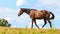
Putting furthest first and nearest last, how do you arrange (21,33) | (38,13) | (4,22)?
(4,22), (38,13), (21,33)

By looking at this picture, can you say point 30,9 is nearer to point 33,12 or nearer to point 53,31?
point 33,12

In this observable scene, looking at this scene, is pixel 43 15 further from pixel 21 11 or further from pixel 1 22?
pixel 1 22

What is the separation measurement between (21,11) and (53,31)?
51.3ft

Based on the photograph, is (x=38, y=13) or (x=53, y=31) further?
(x=38, y=13)

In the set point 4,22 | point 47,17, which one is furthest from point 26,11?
point 4,22

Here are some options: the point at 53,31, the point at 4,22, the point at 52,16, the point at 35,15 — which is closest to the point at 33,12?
the point at 35,15

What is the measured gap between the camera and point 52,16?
20.4m

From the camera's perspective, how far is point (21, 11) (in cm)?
2009

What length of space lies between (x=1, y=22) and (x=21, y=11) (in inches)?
160

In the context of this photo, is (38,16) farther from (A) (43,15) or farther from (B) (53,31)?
(B) (53,31)

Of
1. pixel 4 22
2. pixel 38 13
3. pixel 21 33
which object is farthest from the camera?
pixel 4 22

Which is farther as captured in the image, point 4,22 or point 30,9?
point 4,22

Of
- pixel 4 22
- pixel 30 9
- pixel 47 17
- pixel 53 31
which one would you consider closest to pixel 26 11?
pixel 30 9

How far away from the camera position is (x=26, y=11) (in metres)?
19.9
